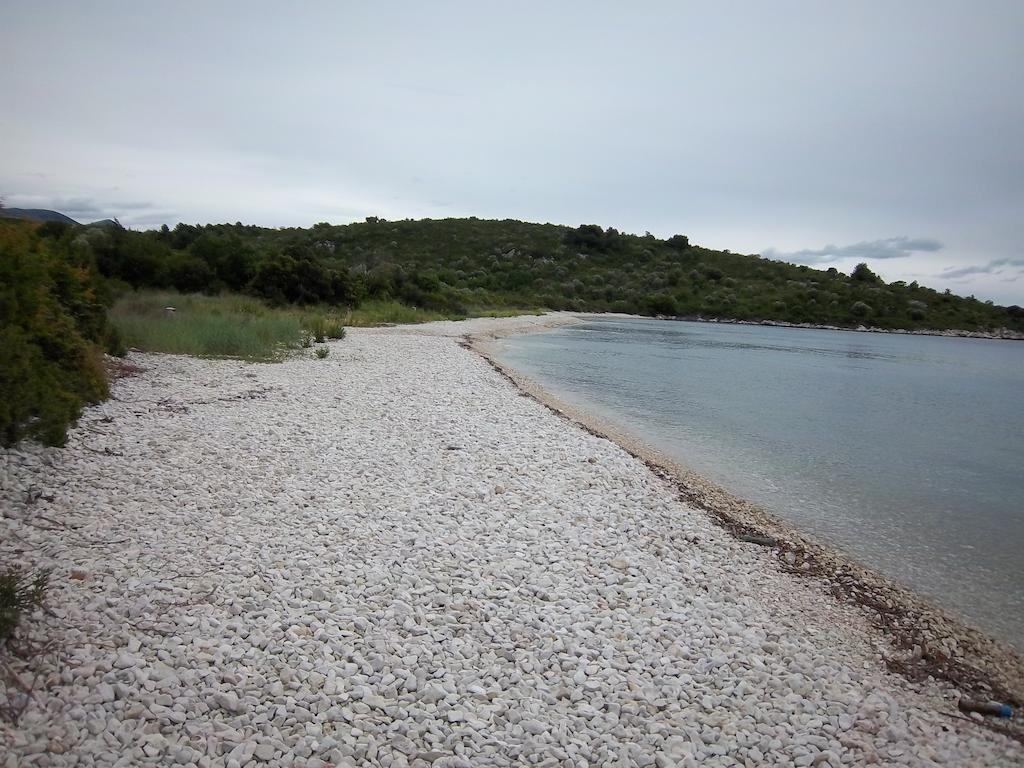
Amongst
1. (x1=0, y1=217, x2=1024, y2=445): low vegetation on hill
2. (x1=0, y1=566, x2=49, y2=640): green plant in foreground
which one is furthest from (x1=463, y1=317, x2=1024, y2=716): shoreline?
(x1=0, y1=217, x2=1024, y2=445): low vegetation on hill

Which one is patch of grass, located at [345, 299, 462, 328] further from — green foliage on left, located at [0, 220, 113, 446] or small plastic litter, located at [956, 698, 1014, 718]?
small plastic litter, located at [956, 698, 1014, 718]

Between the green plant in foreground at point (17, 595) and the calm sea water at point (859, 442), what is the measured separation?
7.43m

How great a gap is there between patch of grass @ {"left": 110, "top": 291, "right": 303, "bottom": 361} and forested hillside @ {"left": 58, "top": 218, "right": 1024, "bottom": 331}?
18.1 m

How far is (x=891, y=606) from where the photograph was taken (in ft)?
18.9

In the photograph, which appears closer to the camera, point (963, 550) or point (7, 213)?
point (963, 550)

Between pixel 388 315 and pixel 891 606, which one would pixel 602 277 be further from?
pixel 891 606

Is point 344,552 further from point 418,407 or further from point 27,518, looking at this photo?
point 418,407

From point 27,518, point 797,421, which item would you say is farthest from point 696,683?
point 797,421

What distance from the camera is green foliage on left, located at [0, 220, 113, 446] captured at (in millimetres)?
6242

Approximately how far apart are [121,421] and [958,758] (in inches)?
362

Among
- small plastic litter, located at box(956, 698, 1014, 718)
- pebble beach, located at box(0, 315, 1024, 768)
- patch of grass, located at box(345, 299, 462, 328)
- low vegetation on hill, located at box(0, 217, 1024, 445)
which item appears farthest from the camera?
patch of grass, located at box(345, 299, 462, 328)

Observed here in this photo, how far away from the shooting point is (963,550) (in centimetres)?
752

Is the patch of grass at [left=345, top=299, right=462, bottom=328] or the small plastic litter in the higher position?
the patch of grass at [left=345, top=299, right=462, bottom=328]

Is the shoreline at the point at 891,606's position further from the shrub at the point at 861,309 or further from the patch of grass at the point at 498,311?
the shrub at the point at 861,309
